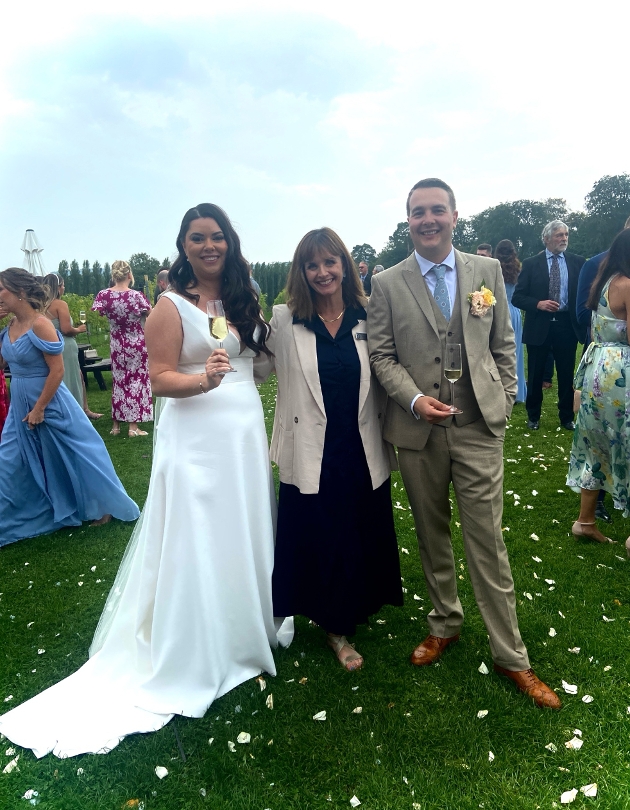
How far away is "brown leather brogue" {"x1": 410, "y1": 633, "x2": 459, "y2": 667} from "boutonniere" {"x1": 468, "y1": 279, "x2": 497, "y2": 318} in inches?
75.9

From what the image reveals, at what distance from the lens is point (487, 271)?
10.3 feet

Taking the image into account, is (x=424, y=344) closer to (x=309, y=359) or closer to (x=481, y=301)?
(x=481, y=301)

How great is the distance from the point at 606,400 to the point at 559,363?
152 inches

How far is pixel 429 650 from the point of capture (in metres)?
3.43

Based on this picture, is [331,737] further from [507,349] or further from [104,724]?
[507,349]

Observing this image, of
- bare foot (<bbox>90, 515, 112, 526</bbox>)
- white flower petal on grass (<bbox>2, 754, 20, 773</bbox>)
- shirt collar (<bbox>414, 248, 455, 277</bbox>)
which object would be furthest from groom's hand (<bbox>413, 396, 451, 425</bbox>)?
bare foot (<bbox>90, 515, 112, 526</bbox>)

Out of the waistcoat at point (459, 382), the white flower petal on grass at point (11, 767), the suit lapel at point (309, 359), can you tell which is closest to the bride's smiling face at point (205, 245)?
the suit lapel at point (309, 359)

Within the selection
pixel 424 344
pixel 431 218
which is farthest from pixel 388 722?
pixel 431 218

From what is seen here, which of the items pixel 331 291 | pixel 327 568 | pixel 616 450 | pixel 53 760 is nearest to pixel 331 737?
pixel 327 568

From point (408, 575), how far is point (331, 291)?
7.91 ft

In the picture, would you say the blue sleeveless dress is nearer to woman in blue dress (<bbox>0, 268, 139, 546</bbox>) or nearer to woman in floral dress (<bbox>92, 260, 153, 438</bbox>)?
woman in blue dress (<bbox>0, 268, 139, 546</bbox>)

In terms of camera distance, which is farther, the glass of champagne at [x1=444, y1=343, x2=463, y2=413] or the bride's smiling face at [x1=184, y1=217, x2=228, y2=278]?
the bride's smiling face at [x1=184, y1=217, x2=228, y2=278]

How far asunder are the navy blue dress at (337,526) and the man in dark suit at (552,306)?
18.3ft

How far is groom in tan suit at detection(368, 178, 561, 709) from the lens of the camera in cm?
305
